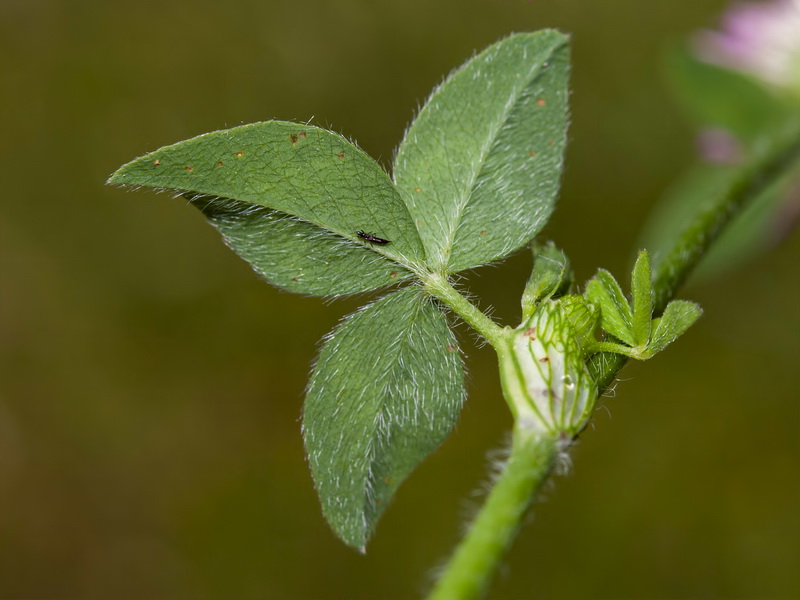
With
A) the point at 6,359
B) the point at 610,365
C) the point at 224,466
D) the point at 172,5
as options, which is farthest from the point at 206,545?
the point at 610,365

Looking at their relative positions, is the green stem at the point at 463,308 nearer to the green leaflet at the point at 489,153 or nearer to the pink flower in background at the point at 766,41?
the green leaflet at the point at 489,153

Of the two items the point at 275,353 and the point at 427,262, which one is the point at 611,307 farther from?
the point at 275,353

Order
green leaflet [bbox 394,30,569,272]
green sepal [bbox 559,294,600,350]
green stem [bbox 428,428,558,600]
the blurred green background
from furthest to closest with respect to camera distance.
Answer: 1. the blurred green background
2. green leaflet [bbox 394,30,569,272]
3. green sepal [bbox 559,294,600,350]
4. green stem [bbox 428,428,558,600]

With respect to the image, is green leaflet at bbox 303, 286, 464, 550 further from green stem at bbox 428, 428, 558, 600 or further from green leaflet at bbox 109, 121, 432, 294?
green stem at bbox 428, 428, 558, 600

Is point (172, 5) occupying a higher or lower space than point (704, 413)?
higher

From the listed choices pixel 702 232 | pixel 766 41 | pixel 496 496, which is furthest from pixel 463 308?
pixel 766 41

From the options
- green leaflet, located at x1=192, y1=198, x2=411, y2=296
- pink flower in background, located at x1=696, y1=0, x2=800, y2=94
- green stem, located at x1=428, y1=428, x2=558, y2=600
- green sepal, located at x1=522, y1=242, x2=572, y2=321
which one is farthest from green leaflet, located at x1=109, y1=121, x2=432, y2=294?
pink flower in background, located at x1=696, y1=0, x2=800, y2=94

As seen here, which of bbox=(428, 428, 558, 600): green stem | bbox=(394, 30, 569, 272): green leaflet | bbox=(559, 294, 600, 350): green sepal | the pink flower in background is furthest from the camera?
the pink flower in background

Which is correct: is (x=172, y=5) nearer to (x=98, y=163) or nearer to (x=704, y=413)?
(x=98, y=163)
